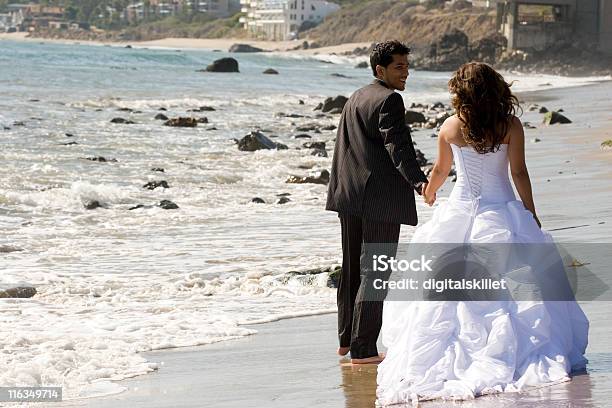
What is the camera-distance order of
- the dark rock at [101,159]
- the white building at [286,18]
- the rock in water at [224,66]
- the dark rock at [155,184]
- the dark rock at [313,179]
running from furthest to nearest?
1. the white building at [286,18]
2. the rock in water at [224,66]
3. the dark rock at [101,159]
4. the dark rock at [313,179]
5. the dark rock at [155,184]

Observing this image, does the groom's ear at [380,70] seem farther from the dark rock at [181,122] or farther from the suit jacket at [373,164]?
the dark rock at [181,122]

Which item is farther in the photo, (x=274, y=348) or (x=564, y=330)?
(x=274, y=348)

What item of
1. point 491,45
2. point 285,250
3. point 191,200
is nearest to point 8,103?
point 191,200

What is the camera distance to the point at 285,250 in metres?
10.9

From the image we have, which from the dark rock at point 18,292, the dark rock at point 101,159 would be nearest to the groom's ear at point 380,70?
the dark rock at point 18,292

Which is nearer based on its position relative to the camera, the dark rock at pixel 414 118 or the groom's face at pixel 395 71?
the groom's face at pixel 395 71

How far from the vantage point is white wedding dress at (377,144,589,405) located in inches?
207

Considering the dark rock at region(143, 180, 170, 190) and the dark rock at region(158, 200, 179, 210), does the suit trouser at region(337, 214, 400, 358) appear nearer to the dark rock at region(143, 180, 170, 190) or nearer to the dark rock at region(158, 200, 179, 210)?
the dark rock at region(158, 200, 179, 210)

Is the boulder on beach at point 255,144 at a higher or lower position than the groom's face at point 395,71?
lower

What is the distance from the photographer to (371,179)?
609 centimetres

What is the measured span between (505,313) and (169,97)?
136 ft

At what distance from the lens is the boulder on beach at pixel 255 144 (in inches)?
930

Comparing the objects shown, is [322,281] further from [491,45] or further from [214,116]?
[491,45]

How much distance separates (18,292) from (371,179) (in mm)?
3875
